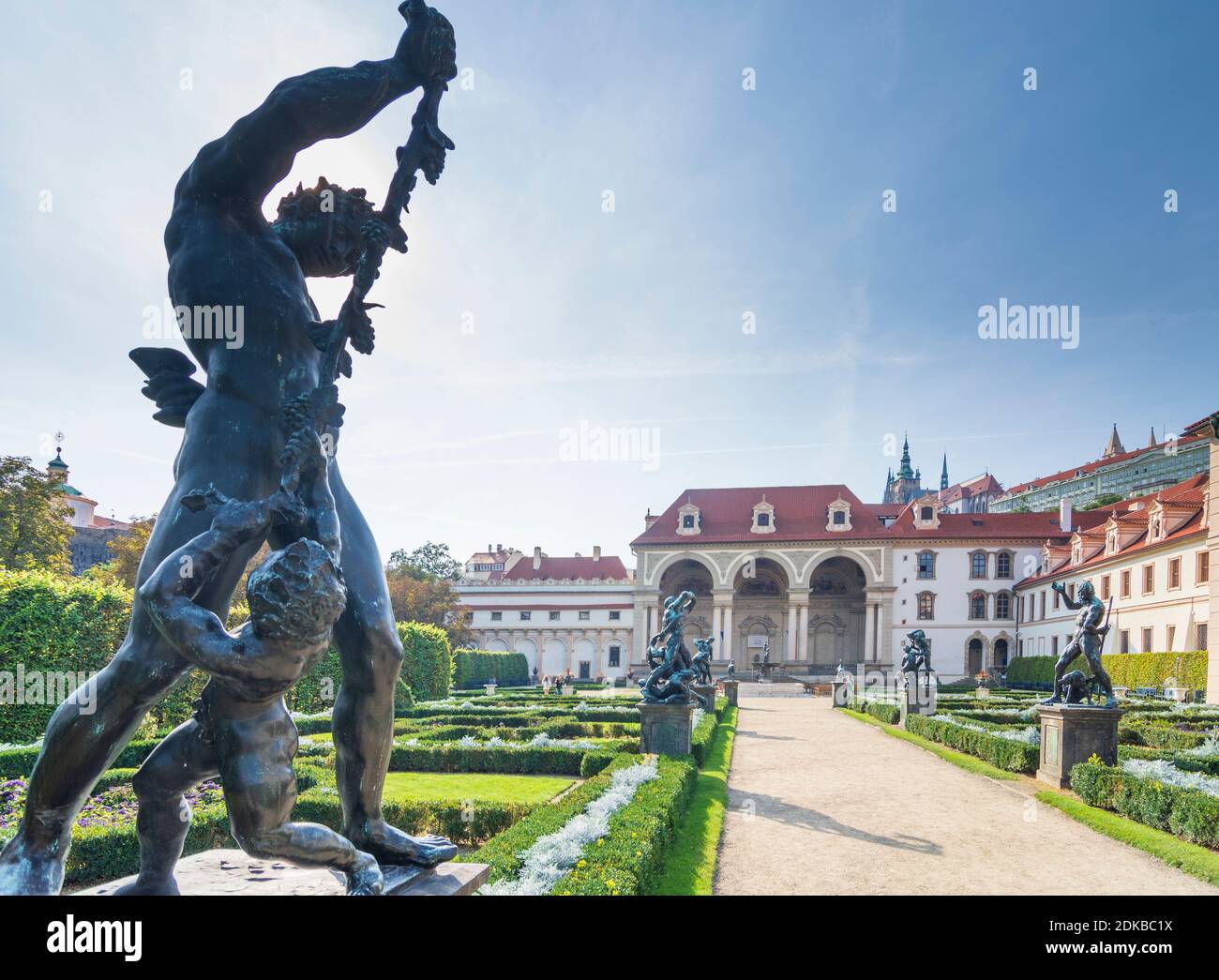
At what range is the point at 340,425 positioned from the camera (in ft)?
8.43

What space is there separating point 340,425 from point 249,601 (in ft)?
2.40

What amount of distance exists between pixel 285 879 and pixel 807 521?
166ft

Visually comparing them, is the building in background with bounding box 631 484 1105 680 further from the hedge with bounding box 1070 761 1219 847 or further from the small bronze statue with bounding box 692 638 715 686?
the hedge with bounding box 1070 761 1219 847

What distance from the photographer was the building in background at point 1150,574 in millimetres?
29219

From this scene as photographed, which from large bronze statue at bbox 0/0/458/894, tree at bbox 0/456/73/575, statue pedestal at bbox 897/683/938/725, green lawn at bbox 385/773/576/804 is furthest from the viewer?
tree at bbox 0/456/73/575

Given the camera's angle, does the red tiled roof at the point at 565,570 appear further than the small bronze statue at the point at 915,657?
Yes

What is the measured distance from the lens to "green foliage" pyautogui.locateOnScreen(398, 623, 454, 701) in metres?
23.6

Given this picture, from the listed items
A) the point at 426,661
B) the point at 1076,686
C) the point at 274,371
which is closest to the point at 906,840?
the point at 1076,686

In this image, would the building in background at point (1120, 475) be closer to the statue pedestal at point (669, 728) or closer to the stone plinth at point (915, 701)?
the stone plinth at point (915, 701)

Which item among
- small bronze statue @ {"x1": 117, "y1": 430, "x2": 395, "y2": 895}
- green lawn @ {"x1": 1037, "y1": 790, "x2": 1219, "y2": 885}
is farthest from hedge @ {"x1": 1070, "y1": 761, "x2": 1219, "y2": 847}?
small bronze statue @ {"x1": 117, "y1": 430, "x2": 395, "y2": 895}

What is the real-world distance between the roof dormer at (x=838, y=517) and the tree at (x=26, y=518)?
133 ft

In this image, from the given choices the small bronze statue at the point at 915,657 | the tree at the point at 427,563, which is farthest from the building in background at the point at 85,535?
the small bronze statue at the point at 915,657

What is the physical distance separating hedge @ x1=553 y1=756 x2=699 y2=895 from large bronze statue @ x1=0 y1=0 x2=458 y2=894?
1980mm
